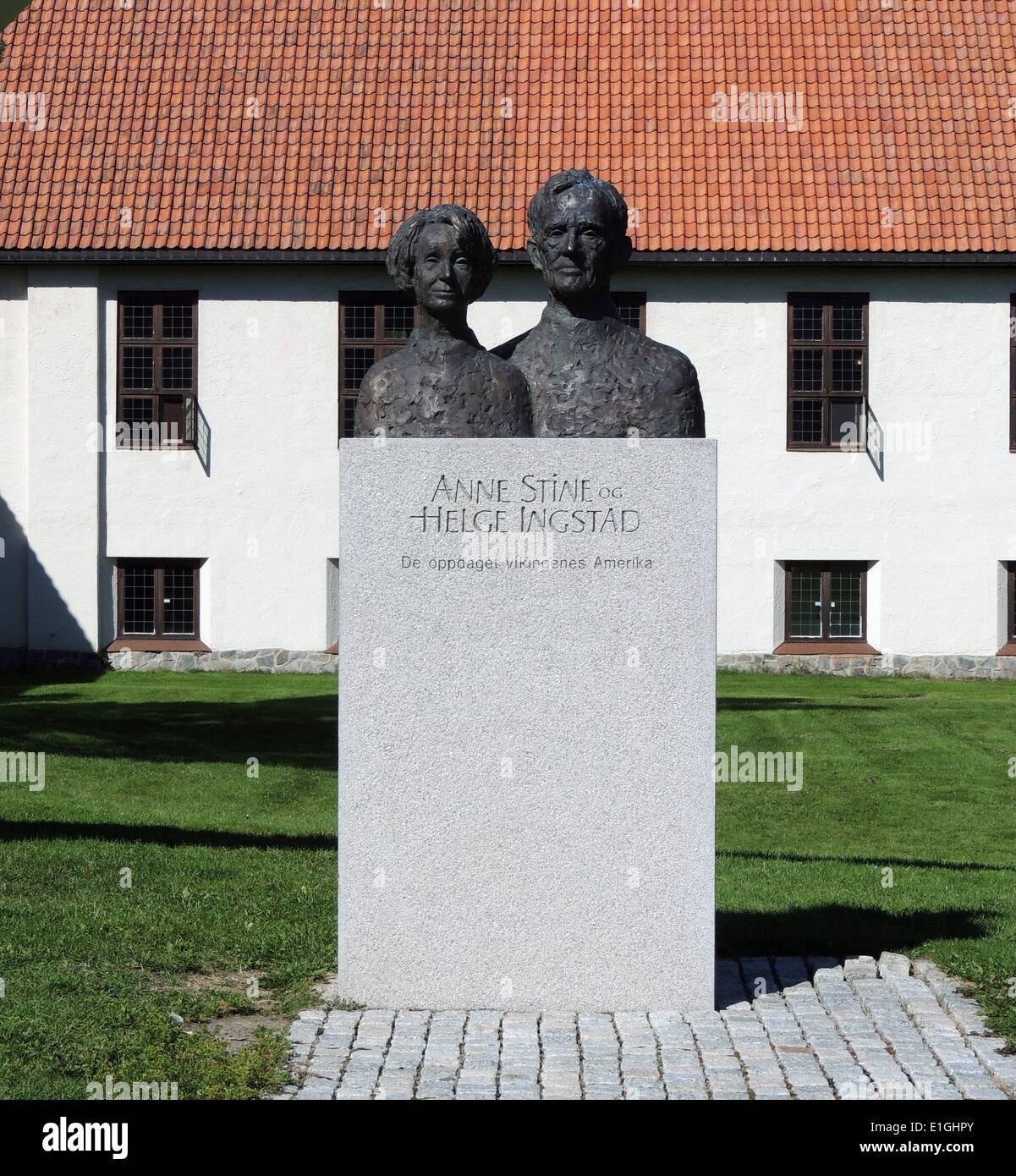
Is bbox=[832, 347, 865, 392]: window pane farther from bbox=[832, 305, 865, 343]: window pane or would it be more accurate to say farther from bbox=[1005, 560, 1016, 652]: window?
bbox=[1005, 560, 1016, 652]: window

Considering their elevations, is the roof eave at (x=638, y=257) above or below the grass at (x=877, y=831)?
above

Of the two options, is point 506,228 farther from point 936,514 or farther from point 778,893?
point 778,893

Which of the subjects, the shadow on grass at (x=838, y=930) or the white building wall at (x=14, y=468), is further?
the white building wall at (x=14, y=468)

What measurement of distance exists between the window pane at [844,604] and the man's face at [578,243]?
61.9 ft

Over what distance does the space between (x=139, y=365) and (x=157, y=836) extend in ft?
51.3

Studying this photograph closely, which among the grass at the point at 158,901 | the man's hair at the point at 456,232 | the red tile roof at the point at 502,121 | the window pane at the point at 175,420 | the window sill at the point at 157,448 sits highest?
the red tile roof at the point at 502,121

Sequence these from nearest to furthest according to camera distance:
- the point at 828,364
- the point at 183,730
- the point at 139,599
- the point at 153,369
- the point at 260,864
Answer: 1. the point at 260,864
2. the point at 183,730
3. the point at 828,364
4. the point at 153,369
5. the point at 139,599

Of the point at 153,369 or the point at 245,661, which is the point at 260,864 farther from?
the point at 153,369

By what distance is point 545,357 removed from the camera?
7934 mm

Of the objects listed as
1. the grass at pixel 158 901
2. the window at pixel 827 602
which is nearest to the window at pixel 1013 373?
the window at pixel 827 602

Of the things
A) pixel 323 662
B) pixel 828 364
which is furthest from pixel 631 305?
pixel 323 662

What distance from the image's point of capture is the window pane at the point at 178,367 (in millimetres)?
26312

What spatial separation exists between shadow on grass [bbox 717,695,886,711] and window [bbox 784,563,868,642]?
4.15m

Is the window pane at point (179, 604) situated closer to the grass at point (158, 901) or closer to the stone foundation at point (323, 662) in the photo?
the stone foundation at point (323, 662)
